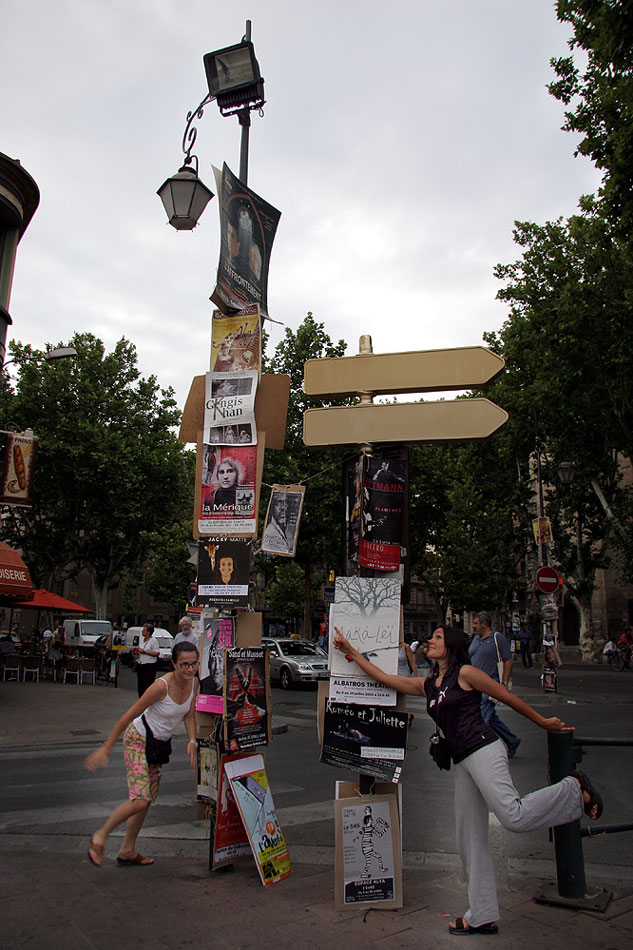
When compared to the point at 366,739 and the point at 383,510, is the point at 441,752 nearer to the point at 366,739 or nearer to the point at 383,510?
the point at 366,739

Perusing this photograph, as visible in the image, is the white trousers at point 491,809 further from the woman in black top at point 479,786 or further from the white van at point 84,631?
the white van at point 84,631

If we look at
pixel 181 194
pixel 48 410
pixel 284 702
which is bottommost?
pixel 284 702

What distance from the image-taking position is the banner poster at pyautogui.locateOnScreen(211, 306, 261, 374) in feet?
17.6

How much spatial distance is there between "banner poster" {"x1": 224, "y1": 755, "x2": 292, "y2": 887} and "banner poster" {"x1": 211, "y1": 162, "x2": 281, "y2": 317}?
337cm

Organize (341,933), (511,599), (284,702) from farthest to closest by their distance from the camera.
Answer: (511,599) → (284,702) → (341,933)

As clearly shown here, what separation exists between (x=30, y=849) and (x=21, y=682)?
1759 cm

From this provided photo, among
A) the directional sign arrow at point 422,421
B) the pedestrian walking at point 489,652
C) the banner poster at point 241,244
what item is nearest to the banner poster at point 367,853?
the directional sign arrow at point 422,421

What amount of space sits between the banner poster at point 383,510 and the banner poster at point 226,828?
5.61ft

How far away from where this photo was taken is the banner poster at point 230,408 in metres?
5.26

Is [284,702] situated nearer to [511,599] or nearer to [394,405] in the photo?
[394,405]

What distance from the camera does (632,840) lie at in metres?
5.79

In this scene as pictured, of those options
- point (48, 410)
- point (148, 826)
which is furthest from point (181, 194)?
point (48, 410)

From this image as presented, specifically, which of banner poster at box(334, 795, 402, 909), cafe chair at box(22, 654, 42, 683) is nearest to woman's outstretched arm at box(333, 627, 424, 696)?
banner poster at box(334, 795, 402, 909)

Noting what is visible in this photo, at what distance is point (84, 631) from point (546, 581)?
2276 cm
